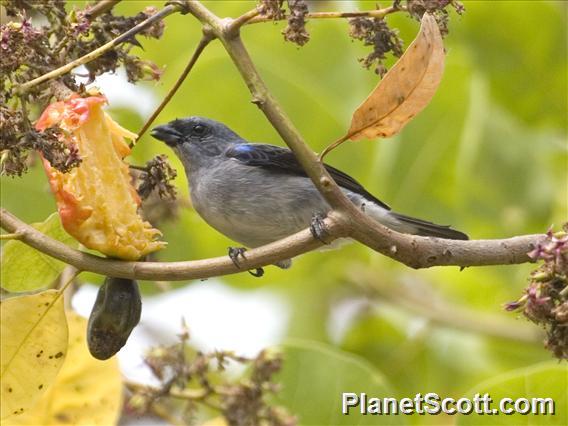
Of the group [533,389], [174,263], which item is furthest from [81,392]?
[533,389]

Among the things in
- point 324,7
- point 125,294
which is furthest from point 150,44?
point 125,294

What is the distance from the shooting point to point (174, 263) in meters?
2.51

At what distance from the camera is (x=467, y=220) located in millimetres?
4574

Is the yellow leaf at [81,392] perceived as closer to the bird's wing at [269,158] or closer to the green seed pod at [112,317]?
the green seed pod at [112,317]

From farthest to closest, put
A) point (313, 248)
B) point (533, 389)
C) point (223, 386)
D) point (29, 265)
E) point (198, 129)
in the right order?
point (198, 129)
point (223, 386)
point (533, 389)
point (29, 265)
point (313, 248)

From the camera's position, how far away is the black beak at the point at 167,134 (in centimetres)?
437

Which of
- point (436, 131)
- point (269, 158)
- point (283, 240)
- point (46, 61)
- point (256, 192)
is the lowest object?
point (283, 240)

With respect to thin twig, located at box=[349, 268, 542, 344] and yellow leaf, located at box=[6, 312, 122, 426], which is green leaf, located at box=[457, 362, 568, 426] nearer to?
yellow leaf, located at box=[6, 312, 122, 426]

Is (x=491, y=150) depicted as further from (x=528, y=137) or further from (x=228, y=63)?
(x=228, y=63)

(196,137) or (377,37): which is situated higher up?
(196,137)

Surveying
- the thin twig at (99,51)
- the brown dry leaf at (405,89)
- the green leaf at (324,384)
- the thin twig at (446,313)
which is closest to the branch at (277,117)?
the thin twig at (99,51)

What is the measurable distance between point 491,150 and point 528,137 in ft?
0.62

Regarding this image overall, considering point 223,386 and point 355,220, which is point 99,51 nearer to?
point 355,220

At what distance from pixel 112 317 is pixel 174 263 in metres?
0.27
